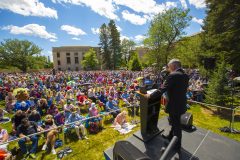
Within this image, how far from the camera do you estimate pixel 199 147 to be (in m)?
4.17

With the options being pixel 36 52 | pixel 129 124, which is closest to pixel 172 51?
pixel 129 124

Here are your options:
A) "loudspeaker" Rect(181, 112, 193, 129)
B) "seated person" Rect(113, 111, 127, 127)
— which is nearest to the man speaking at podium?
"loudspeaker" Rect(181, 112, 193, 129)

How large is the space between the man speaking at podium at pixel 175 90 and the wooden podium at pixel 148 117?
2.64ft

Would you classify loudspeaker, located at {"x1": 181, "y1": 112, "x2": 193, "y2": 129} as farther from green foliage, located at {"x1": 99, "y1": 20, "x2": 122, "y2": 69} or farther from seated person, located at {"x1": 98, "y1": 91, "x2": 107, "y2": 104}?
green foliage, located at {"x1": 99, "y1": 20, "x2": 122, "y2": 69}

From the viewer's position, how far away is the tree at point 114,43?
180 feet

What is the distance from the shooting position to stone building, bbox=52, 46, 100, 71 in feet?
240

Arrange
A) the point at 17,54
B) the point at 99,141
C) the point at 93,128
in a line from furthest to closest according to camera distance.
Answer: the point at 17,54, the point at 93,128, the point at 99,141

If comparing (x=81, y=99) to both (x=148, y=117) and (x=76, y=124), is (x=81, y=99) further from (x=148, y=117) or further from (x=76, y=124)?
(x=148, y=117)

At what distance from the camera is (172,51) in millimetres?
26375

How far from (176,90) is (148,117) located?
1479mm

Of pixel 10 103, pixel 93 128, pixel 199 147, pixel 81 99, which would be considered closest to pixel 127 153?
pixel 199 147

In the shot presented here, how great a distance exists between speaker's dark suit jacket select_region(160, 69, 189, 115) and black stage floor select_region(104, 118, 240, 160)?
114cm

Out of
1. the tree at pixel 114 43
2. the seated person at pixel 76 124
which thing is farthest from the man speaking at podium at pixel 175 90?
the tree at pixel 114 43

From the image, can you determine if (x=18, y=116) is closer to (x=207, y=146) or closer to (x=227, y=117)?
(x=207, y=146)
